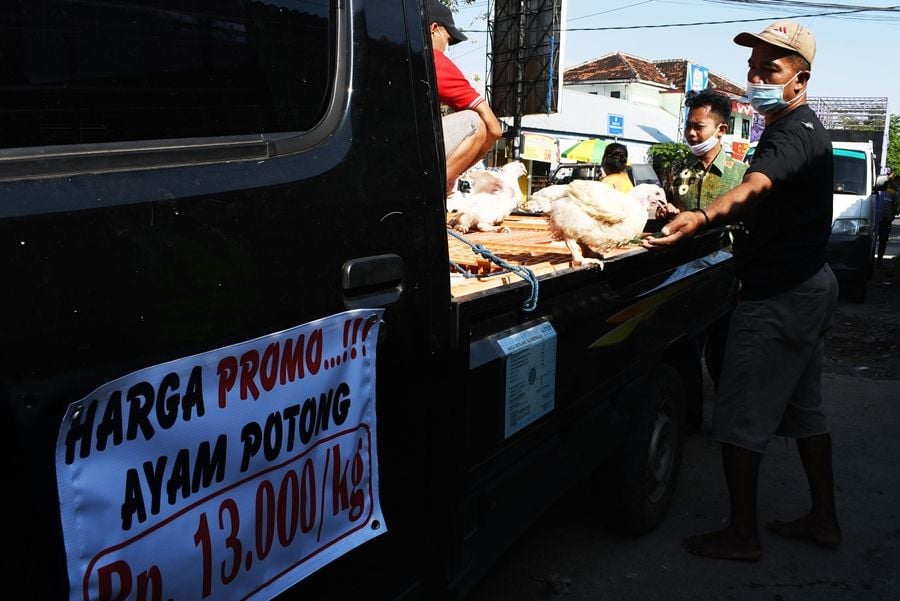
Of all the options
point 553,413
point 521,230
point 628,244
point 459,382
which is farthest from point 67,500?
point 521,230

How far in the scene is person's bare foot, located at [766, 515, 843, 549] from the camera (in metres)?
3.48

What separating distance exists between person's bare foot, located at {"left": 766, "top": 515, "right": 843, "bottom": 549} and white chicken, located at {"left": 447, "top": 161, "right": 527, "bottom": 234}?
196 cm

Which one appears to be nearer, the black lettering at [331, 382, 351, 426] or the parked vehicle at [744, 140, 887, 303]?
the black lettering at [331, 382, 351, 426]

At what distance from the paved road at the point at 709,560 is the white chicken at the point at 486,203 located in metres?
1.45

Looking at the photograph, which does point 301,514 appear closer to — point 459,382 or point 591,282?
point 459,382

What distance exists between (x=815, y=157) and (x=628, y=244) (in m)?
0.81

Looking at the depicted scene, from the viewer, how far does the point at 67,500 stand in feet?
3.59

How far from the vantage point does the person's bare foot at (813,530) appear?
3.48 m

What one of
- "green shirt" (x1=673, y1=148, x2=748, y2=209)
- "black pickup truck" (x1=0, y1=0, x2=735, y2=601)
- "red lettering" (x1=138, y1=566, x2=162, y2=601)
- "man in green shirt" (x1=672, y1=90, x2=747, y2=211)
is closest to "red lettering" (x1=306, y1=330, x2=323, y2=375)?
"black pickup truck" (x1=0, y1=0, x2=735, y2=601)

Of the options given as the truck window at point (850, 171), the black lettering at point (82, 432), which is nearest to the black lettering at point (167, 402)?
the black lettering at point (82, 432)

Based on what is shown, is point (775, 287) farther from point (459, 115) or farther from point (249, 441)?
point (249, 441)

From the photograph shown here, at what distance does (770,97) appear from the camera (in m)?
3.23

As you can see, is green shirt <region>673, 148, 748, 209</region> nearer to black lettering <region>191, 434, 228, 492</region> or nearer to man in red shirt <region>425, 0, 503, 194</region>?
man in red shirt <region>425, 0, 503, 194</region>

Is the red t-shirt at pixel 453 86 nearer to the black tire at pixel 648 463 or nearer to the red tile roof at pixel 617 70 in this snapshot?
the black tire at pixel 648 463
